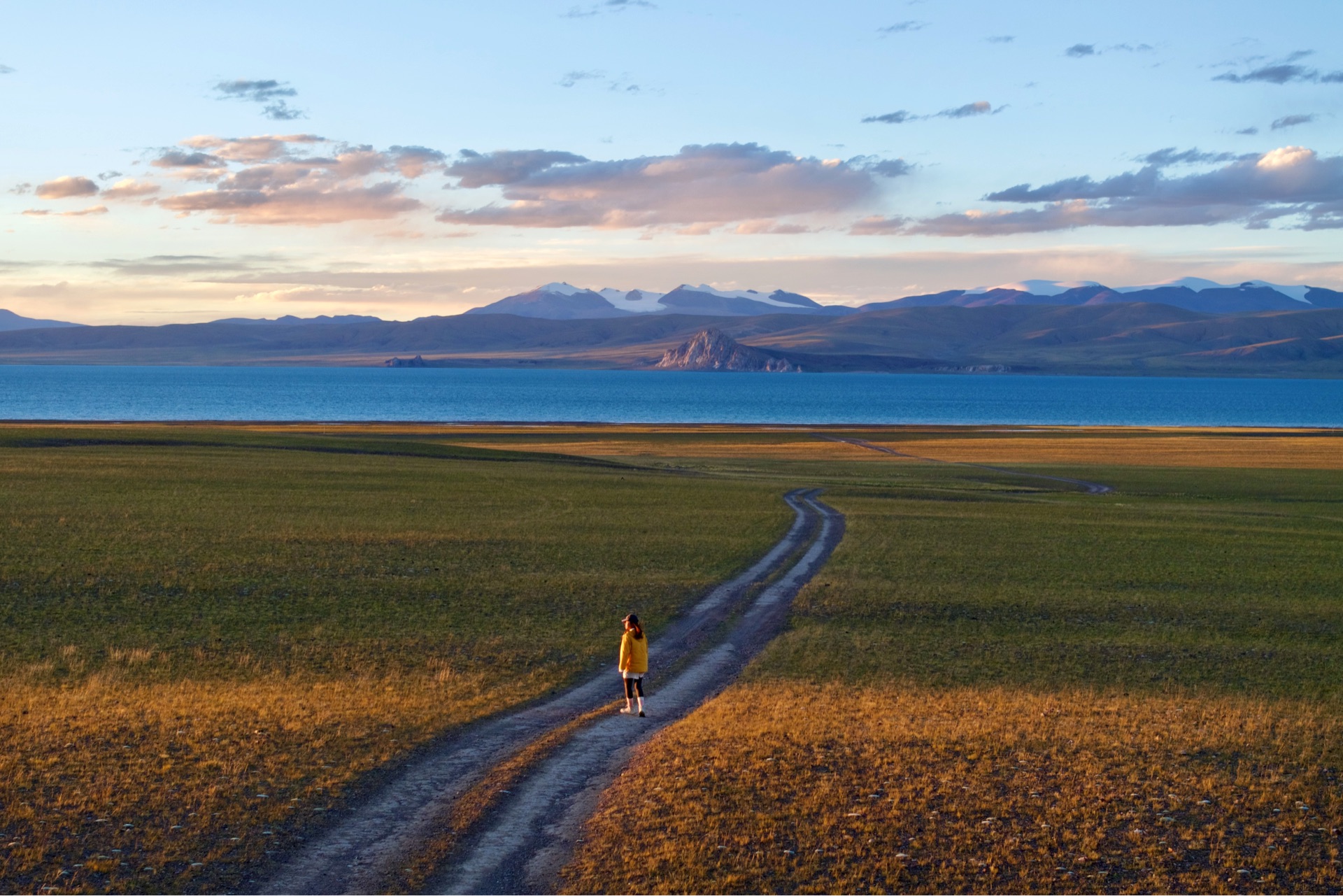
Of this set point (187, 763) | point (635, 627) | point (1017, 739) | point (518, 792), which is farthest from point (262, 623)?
point (1017, 739)

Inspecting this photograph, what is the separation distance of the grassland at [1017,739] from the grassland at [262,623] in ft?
14.4

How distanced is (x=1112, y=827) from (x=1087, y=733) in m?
4.45

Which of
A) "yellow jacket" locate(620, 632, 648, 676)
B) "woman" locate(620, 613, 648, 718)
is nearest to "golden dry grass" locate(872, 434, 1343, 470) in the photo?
"woman" locate(620, 613, 648, 718)

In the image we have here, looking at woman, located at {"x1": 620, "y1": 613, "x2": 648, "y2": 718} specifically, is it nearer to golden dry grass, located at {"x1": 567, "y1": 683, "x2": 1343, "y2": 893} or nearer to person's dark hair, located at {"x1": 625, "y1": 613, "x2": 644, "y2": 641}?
person's dark hair, located at {"x1": 625, "y1": 613, "x2": 644, "y2": 641}

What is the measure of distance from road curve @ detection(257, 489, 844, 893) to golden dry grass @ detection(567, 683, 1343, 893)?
53cm

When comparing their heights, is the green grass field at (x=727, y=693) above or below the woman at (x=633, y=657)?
below

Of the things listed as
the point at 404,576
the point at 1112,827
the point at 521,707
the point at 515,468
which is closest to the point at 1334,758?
the point at 1112,827

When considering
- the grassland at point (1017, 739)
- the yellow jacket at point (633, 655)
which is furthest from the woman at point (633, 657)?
the grassland at point (1017, 739)

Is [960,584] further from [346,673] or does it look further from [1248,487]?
[1248,487]

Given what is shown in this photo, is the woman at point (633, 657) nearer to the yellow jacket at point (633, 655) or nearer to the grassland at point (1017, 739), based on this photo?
the yellow jacket at point (633, 655)

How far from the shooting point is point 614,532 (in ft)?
132

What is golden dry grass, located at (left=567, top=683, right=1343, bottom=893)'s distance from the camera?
12078 mm

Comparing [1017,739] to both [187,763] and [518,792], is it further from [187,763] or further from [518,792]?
[187,763]

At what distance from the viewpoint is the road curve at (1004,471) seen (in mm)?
62562
